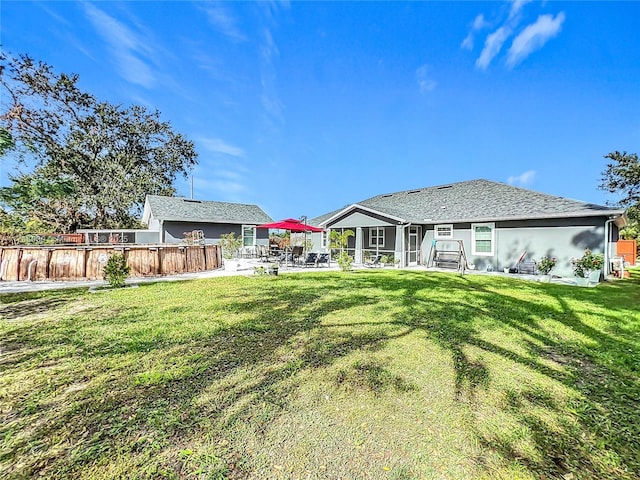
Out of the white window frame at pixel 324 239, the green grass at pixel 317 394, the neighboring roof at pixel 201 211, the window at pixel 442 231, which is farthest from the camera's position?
the neighboring roof at pixel 201 211

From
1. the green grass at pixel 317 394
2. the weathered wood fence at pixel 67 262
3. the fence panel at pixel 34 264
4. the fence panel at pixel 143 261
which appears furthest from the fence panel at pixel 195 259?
the green grass at pixel 317 394

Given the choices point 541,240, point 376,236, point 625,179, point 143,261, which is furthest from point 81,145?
point 625,179

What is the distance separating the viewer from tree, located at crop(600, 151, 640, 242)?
2131 centimetres

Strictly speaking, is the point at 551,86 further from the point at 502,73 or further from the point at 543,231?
the point at 543,231

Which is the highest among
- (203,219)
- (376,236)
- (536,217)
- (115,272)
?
(203,219)

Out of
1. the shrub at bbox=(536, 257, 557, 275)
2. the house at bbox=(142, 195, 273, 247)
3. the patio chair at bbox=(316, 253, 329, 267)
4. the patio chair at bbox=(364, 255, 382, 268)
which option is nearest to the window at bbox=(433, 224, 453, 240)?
the patio chair at bbox=(364, 255, 382, 268)

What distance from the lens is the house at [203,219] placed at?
68.5 feet

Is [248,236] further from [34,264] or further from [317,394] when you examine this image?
[317,394]

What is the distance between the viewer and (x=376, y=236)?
19094 mm

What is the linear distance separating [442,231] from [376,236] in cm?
411

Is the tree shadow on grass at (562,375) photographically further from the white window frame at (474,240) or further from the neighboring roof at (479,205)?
the white window frame at (474,240)

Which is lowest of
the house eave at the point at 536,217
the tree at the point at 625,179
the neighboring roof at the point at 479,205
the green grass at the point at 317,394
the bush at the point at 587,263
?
the green grass at the point at 317,394

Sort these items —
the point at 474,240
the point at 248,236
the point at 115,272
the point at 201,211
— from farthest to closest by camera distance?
1. the point at 248,236
2. the point at 201,211
3. the point at 474,240
4. the point at 115,272

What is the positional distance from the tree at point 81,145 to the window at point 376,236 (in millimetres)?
22798
